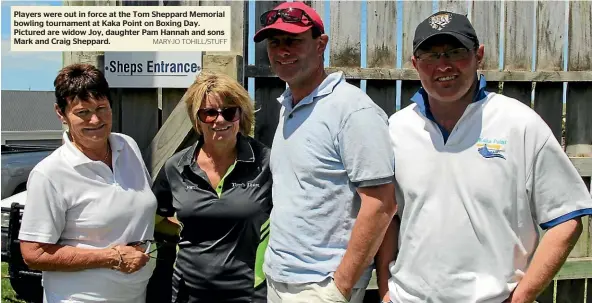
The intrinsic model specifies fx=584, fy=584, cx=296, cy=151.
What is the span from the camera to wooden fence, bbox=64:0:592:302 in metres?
3.72

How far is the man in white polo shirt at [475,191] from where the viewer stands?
2.14 m

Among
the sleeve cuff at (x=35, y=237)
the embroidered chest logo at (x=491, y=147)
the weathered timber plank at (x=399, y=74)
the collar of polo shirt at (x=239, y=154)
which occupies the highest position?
the weathered timber plank at (x=399, y=74)

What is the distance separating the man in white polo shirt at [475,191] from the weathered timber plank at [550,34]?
1829 millimetres

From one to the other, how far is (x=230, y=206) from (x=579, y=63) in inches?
102

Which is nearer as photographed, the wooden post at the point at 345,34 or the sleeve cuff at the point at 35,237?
the sleeve cuff at the point at 35,237

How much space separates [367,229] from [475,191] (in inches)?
17.9

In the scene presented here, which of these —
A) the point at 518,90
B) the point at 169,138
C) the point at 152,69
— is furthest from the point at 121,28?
the point at 518,90

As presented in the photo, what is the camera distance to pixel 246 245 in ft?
9.53

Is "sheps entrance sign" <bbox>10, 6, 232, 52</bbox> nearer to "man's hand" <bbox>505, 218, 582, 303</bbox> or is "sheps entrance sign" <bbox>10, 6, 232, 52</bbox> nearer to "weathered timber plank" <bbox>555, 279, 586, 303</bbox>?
"man's hand" <bbox>505, 218, 582, 303</bbox>

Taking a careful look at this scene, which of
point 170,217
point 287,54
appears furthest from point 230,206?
point 287,54

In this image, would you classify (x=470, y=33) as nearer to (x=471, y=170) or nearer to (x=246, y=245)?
(x=471, y=170)

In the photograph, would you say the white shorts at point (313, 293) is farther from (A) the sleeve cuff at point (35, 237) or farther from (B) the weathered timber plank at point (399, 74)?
(B) the weathered timber plank at point (399, 74)

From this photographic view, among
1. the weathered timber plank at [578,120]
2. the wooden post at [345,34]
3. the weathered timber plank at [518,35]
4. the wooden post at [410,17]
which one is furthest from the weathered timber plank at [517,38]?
the wooden post at [345,34]

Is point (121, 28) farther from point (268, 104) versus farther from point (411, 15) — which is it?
point (411, 15)
